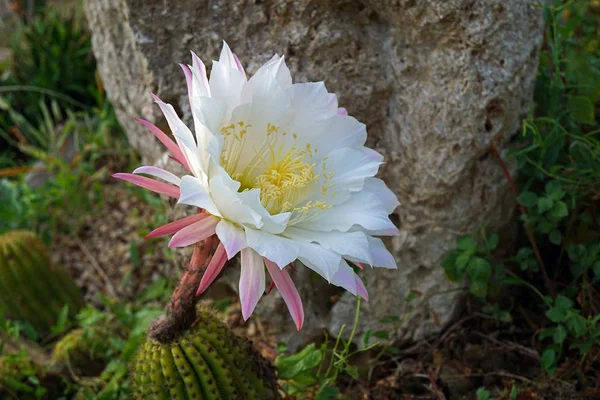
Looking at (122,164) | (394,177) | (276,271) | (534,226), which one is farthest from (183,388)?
(122,164)

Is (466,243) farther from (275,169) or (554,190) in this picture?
(275,169)

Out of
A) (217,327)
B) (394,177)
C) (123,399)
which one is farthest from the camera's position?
(123,399)

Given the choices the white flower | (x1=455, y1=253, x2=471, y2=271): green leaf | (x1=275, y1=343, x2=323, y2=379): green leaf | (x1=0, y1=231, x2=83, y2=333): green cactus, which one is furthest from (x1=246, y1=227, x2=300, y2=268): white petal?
(x1=0, y1=231, x2=83, y2=333): green cactus

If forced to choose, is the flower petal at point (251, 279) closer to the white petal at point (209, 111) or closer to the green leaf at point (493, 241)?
the white petal at point (209, 111)

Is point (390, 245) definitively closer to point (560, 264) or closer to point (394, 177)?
point (394, 177)

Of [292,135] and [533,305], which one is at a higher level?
[292,135]

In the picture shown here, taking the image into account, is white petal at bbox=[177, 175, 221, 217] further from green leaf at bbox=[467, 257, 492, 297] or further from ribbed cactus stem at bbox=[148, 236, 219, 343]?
green leaf at bbox=[467, 257, 492, 297]

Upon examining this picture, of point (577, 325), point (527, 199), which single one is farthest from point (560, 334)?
point (527, 199)

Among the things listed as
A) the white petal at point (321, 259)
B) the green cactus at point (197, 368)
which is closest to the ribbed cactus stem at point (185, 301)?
the green cactus at point (197, 368)
